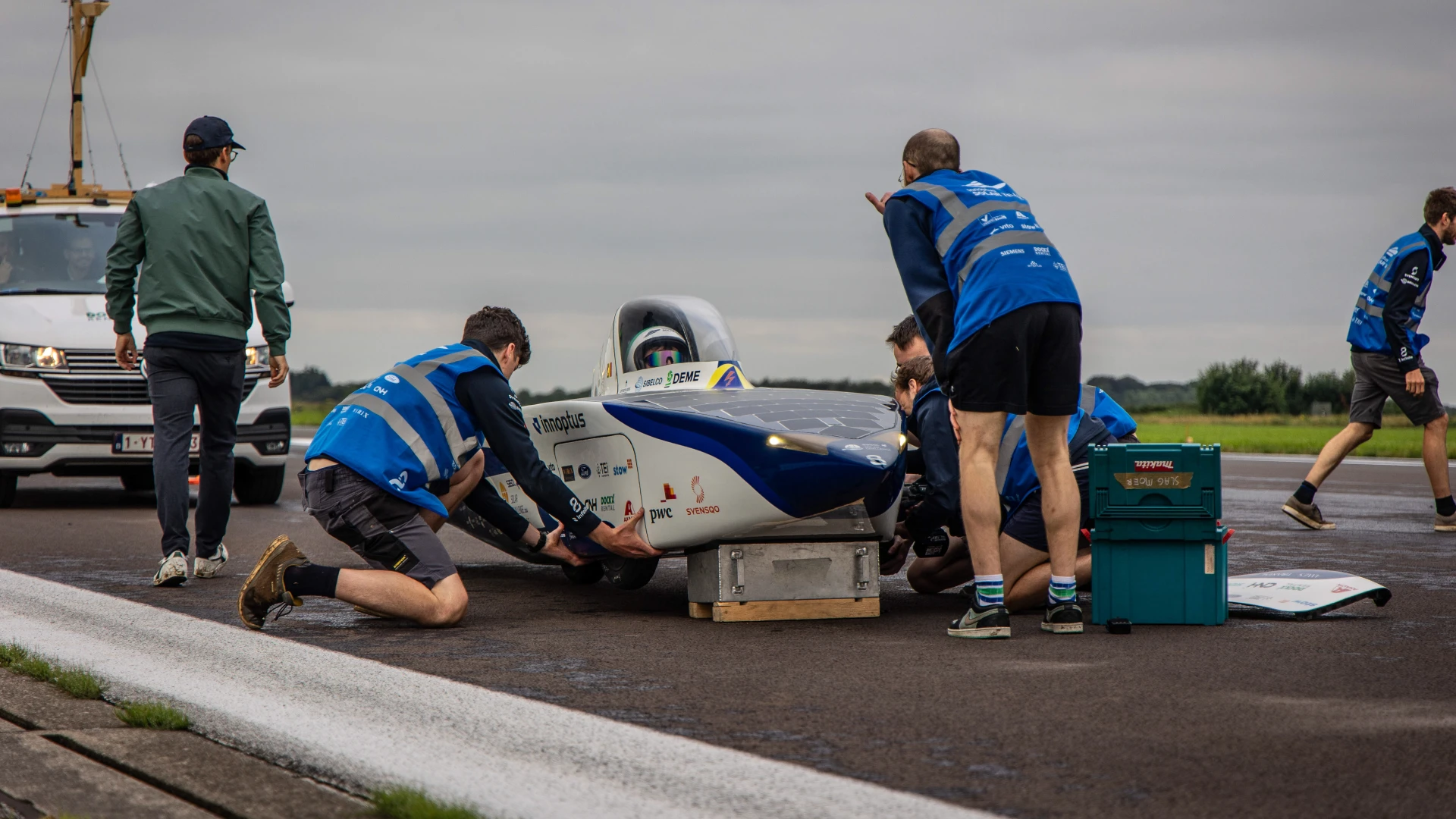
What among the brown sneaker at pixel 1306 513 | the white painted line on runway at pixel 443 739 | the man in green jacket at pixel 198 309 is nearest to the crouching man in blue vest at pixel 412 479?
the white painted line on runway at pixel 443 739

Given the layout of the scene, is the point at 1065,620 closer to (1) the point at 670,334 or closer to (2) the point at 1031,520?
(2) the point at 1031,520

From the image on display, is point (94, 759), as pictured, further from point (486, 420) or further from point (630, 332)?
point (630, 332)

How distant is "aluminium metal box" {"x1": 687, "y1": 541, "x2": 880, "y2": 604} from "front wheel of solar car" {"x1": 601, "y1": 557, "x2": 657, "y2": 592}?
0.88m

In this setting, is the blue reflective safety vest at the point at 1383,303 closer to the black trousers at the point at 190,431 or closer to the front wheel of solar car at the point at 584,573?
the front wheel of solar car at the point at 584,573

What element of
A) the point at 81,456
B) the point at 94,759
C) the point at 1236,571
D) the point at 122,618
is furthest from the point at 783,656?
the point at 81,456

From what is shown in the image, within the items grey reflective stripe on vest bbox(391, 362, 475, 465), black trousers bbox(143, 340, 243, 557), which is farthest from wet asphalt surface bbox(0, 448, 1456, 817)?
grey reflective stripe on vest bbox(391, 362, 475, 465)

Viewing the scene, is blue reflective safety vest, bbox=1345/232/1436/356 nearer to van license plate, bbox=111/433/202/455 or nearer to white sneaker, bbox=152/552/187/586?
white sneaker, bbox=152/552/187/586

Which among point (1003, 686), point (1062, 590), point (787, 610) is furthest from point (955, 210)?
point (1003, 686)

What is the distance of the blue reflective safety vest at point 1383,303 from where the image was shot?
32.1 ft

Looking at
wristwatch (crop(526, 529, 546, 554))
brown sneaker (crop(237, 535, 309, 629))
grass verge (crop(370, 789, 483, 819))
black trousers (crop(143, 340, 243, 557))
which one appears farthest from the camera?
black trousers (crop(143, 340, 243, 557))

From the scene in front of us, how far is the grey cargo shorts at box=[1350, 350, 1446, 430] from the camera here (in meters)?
9.85

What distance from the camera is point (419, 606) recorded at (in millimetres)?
5430

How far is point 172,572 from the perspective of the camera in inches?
258

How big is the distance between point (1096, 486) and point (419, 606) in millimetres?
2639
